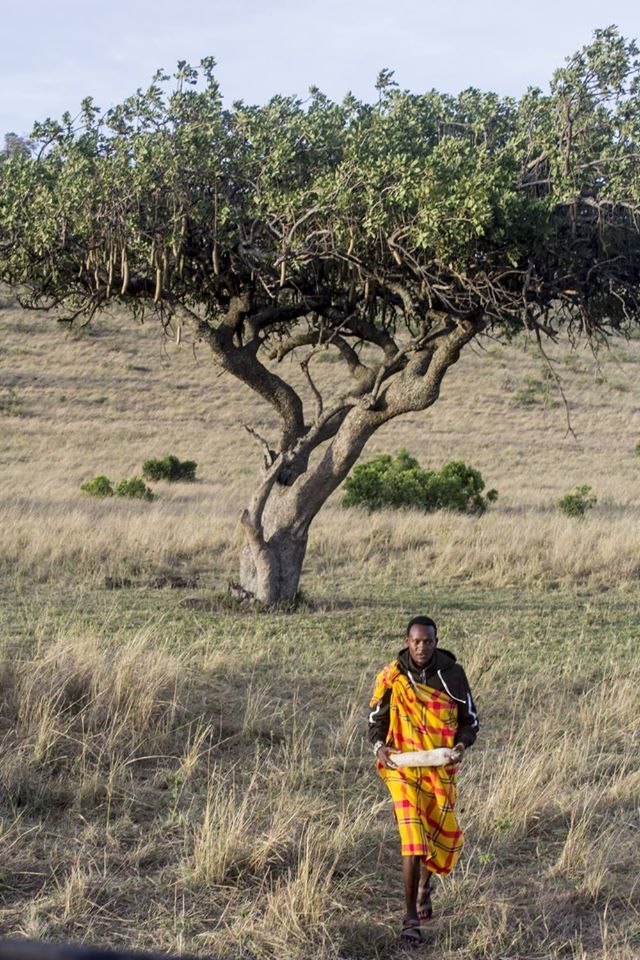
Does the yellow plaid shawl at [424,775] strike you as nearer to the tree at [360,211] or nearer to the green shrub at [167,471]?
the tree at [360,211]

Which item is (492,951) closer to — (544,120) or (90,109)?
(544,120)

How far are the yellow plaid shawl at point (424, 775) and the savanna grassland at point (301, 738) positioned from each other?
15.1 inches

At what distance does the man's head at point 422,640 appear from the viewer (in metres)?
4.63

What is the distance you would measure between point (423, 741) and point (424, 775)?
0.47 feet

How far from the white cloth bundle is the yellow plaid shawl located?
54 millimetres

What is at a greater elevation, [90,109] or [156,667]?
[90,109]

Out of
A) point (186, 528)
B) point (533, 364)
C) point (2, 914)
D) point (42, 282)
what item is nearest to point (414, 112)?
point (42, 282)

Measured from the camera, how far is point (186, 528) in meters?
16.3

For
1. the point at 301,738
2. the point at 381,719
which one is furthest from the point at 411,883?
the point at 301,738

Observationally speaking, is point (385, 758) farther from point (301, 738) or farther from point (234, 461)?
point (234, 461)

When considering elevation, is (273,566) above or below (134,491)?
above

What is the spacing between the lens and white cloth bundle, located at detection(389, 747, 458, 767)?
14.9ft

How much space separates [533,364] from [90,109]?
49518 millimetres

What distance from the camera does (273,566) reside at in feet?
39.9
